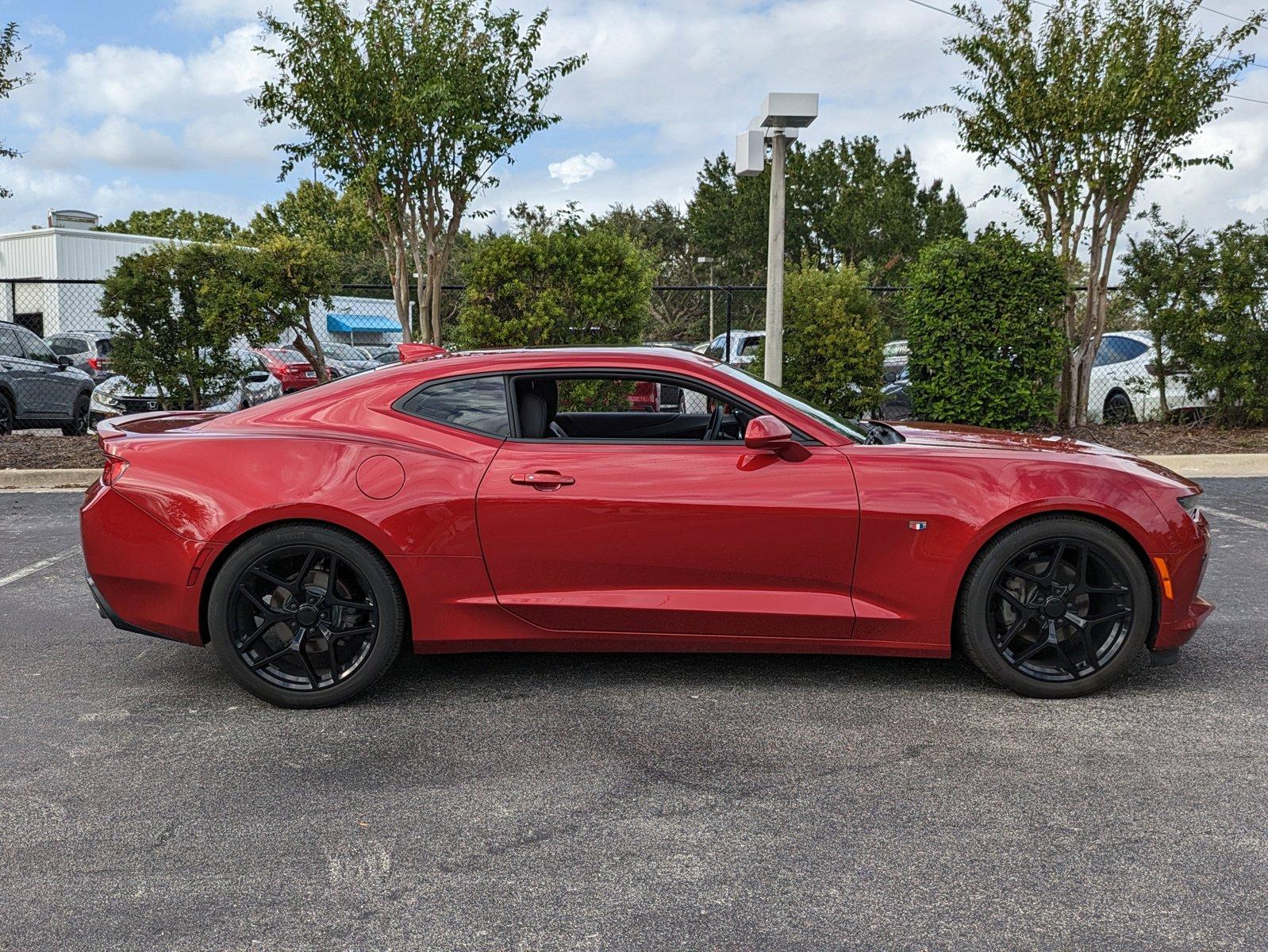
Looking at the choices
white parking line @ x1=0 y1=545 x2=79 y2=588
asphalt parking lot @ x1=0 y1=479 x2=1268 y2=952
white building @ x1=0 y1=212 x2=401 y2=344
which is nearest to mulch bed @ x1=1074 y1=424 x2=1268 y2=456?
asphalt parking lot @ x1=0 y1=479 x2=1268 y2=952

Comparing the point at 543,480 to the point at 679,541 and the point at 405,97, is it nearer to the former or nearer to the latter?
the point at 679,541

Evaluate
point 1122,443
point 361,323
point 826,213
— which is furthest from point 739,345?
point 826,213

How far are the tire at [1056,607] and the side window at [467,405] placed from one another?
1938 mm

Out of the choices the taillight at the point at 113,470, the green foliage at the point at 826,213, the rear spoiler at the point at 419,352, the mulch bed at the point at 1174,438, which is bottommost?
the mulch bed at the point at 1174,438

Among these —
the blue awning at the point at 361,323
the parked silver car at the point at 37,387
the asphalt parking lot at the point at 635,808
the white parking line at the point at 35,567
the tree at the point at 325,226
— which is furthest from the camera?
the tree at the point at 325,226

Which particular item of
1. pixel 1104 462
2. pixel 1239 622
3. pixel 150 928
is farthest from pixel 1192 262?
pixel 150 928

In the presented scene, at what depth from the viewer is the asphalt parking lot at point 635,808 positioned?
2.69 meters

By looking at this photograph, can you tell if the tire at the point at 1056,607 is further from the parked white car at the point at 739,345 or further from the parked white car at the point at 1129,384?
the parked white car at the point at 739,345

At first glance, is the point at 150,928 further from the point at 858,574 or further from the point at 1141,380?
the point at 1141,380

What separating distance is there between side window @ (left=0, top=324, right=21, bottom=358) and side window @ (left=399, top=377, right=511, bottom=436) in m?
11.9

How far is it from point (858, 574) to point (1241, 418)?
1050 centimetres

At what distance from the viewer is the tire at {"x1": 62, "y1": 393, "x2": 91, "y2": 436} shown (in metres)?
14.5

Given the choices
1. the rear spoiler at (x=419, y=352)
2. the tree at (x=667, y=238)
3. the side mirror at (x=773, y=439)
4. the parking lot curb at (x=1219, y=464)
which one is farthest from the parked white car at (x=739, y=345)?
the tree at (x=667, y=238)

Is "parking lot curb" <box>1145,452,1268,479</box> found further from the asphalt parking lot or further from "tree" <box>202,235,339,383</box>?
"tree" <box>202,235,339,383</box>
